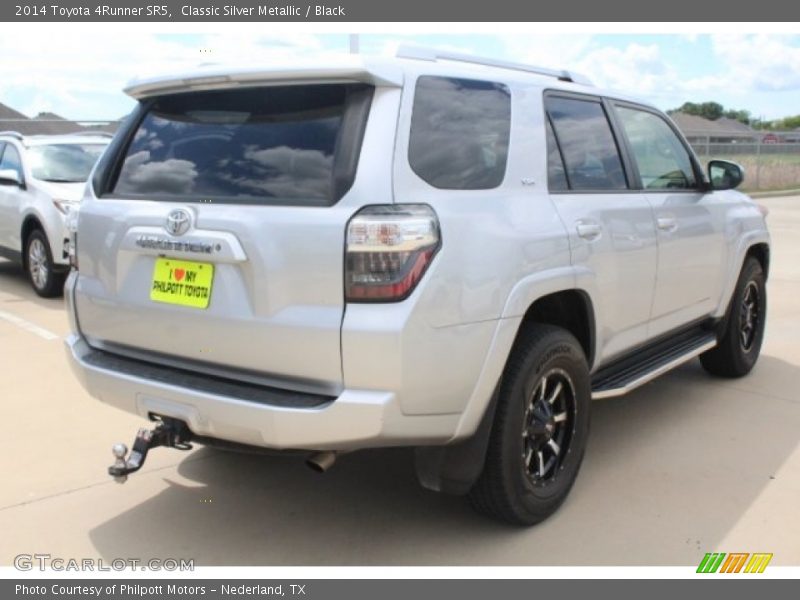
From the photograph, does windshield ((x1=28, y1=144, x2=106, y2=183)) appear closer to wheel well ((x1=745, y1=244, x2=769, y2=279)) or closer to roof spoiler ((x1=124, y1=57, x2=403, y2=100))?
roof spoiler ((x1=124, y1=57, x2=403, y2=100))

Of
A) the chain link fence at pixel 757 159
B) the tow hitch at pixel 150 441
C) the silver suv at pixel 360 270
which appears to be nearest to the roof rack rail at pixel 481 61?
the silver suv at pixel 360 270

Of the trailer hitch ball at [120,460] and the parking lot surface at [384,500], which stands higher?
the trailer hitch ball at [120,460]

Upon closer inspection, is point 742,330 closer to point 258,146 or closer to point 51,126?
point 258,146

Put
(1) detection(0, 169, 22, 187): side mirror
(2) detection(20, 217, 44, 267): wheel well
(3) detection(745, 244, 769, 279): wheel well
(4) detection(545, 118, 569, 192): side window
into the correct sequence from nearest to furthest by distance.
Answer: (4) detection(545, 118, 569, 192): side window → (3) detection(745, 244, 769, 279): wheel well → (2) detection(20, 217, 44, 267): wheel well → (1) detection(0, 169, 22, 187): side mirror

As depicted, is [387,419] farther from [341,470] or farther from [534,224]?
[341,470]

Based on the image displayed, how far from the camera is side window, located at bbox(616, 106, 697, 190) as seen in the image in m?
4.39

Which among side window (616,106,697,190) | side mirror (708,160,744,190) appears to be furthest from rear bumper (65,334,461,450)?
side mirror (708,160,744,190)

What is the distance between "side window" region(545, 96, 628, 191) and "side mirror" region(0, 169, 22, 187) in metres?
6.88

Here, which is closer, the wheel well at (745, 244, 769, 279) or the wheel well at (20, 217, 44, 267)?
the wheel well at (745, 244, 769, 279)

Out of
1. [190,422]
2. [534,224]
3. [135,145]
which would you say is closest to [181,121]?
[135,145]

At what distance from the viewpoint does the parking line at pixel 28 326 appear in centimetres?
663

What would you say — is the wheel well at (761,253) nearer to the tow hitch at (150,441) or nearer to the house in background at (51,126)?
the tow hitch at (150,441)

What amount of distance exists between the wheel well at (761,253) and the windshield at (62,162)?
6.64 metres

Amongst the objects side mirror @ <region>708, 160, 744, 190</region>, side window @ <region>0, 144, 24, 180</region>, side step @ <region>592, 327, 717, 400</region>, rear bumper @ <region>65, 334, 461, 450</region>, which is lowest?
side step @ <region>592, 327, 717, 400</region>
